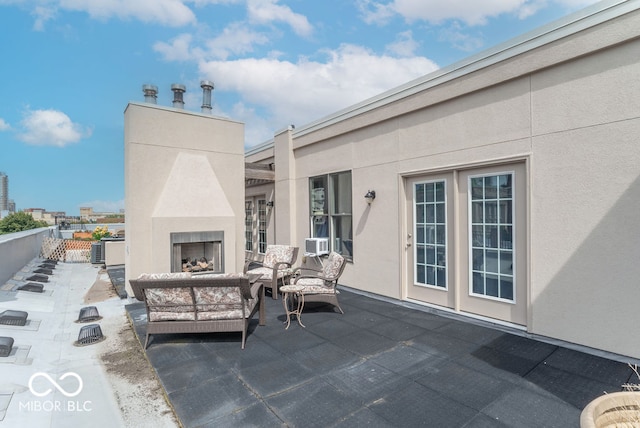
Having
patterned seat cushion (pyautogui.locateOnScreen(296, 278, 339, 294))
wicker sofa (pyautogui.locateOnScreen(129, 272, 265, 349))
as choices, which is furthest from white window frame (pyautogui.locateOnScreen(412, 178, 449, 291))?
wicker sofa (pyautogui.locateOnScreen(129, 272, 265, 349))

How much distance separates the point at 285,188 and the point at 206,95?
2.87 metres

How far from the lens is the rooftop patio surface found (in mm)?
2449

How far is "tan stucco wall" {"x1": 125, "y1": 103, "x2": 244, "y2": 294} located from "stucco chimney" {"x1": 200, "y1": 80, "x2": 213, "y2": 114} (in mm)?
362

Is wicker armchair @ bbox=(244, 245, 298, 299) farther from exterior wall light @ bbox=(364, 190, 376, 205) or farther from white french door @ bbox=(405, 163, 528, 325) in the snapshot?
white french door @ bbox=(405, 163, 528, 325)

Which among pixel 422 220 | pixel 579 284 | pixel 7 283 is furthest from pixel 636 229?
pixel 7 283

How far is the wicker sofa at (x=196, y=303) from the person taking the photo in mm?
3625

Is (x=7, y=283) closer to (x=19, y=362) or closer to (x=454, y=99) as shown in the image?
(x=19, y=362)

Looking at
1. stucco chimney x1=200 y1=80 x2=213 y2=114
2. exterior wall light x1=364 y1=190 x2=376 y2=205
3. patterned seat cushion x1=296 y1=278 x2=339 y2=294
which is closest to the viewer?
patterned seat cushion x1=296 y1=278 x2=339 y2=294

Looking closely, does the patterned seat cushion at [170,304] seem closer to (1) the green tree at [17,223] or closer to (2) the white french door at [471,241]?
(2) the white french door at [471,241]

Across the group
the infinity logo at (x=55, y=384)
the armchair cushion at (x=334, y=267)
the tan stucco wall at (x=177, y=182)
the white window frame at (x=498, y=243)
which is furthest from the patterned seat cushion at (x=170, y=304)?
the white window frame at (x=498, y=243)

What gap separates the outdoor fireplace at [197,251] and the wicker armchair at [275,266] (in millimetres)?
775

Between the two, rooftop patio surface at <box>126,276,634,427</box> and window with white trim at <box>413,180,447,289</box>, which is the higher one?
window with white trim at <box>413,180,447,289</box>

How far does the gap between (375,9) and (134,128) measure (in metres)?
5.31

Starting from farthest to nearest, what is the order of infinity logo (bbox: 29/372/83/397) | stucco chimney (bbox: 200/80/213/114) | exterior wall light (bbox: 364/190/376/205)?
stucco chimney (bbox: 200/80/213/114), exterior wall light (bbox: 364/190/376/205), infinity logo (bbox: 29/372/83/397)
